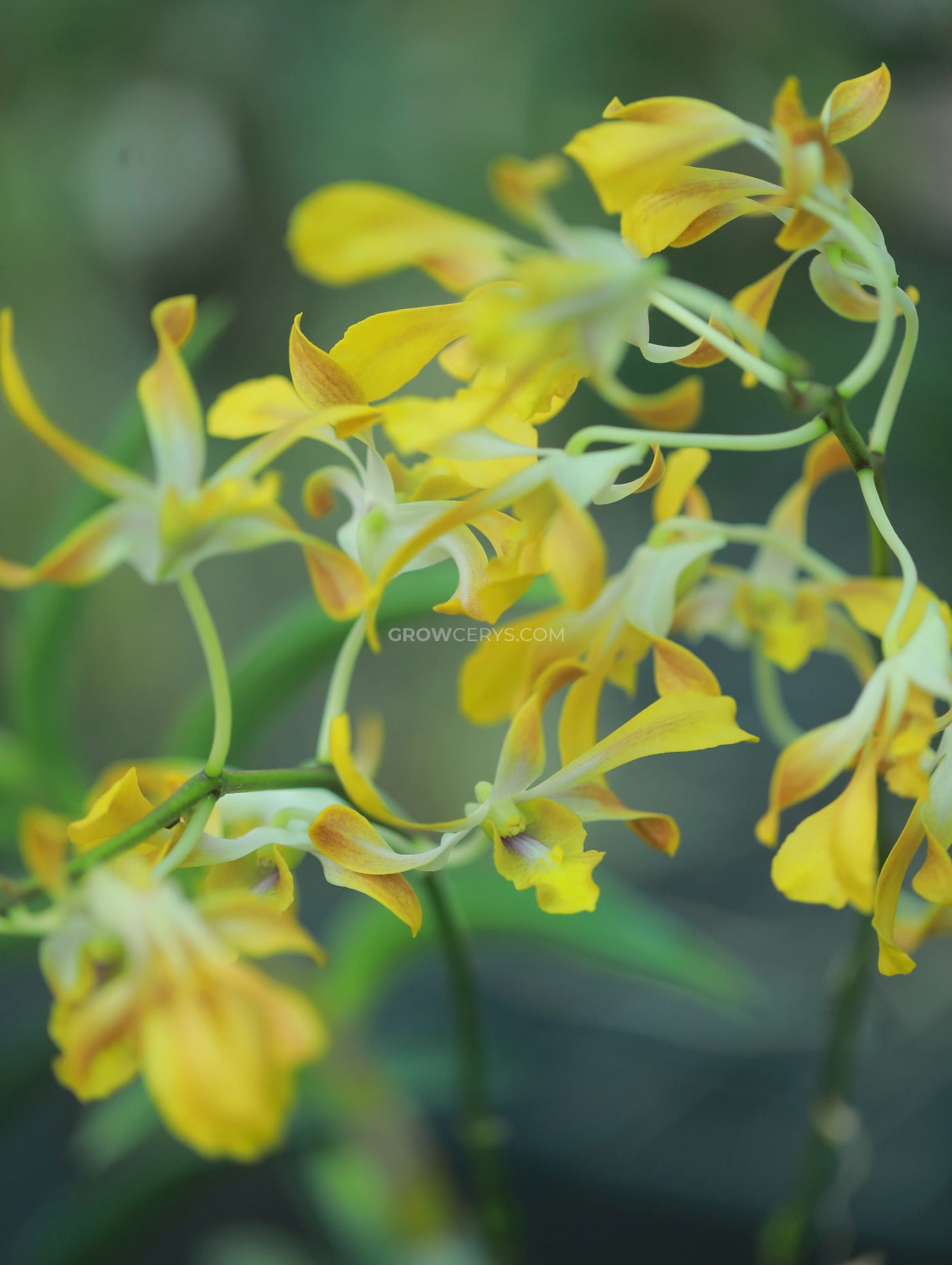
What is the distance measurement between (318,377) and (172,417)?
48 mm

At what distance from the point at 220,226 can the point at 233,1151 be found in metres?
1.32

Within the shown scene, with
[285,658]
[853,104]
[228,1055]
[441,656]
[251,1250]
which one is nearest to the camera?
[228,1055]

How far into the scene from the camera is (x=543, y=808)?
322 mm

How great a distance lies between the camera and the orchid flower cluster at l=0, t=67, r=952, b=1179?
0.22 metres

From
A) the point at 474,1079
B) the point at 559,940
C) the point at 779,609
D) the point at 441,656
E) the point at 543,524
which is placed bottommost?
the point at 441,656

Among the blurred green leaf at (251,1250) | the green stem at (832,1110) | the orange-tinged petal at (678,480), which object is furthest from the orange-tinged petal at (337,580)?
the blurred green leaf at (251,1250)

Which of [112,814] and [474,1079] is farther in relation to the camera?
[474,1079]

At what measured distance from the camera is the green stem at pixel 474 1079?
367mm

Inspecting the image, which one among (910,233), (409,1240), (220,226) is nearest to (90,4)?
(220,226)

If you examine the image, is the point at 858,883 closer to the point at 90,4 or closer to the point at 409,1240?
the point at 409,1240

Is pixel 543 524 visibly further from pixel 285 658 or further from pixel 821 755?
pixel 285 658

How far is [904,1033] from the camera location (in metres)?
0.88

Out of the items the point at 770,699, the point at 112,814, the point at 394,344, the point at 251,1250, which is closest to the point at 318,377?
the point at 394,344

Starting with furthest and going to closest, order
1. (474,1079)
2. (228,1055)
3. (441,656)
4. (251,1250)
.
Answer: (441,656) → (251,1250) → (474,1079) → (228,1055)
